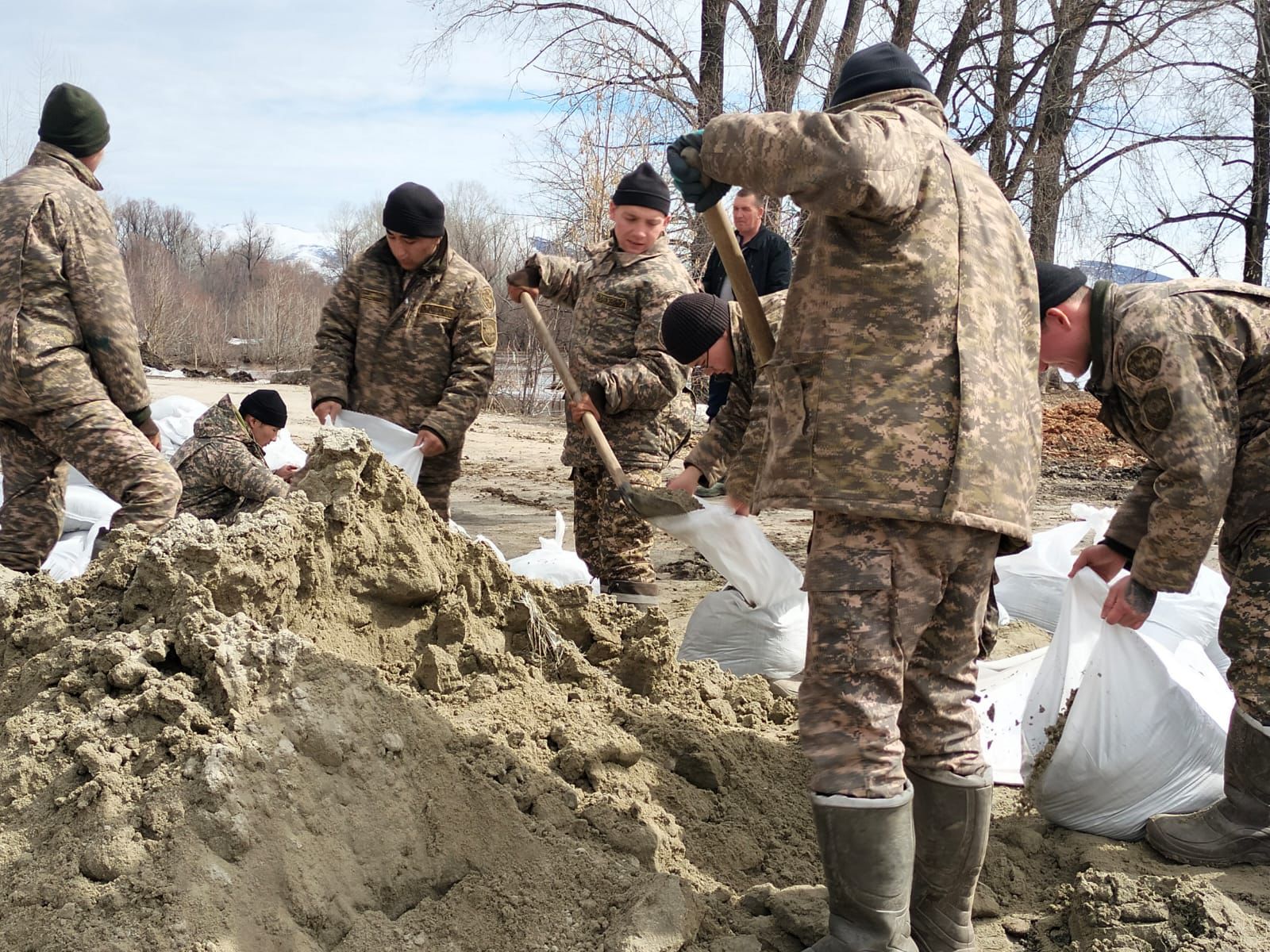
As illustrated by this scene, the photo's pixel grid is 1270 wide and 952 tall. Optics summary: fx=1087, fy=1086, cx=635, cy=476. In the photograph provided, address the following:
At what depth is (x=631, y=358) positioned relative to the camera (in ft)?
15.7

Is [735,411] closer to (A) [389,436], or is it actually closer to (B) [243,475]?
(A) [389,436]

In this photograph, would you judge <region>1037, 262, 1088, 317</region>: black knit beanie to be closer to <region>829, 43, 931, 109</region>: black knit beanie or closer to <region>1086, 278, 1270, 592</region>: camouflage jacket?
<region>1086, 278, 1270, 592</region>: camouflage jacket

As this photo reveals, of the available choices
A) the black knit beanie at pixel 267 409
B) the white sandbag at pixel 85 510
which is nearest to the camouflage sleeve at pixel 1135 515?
the black knit beanie at pixel 267 409

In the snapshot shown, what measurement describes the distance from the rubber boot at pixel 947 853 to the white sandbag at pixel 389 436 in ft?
9.06

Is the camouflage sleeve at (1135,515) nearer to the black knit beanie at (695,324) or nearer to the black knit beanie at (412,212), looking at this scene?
the black knit beanie at (695,324)

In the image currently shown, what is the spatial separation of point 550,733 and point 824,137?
1.60m

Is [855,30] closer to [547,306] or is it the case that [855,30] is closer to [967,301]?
[547,306]

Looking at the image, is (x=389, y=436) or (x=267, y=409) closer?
(x=389, y=436)

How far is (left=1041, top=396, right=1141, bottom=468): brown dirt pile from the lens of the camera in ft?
37.6

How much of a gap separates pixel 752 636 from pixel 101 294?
8.97 ft

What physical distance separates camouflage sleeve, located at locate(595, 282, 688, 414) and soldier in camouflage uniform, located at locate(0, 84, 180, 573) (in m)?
1.76

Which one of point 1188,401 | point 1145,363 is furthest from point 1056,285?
point 1188,401

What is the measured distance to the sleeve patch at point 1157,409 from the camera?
2471 millimetres

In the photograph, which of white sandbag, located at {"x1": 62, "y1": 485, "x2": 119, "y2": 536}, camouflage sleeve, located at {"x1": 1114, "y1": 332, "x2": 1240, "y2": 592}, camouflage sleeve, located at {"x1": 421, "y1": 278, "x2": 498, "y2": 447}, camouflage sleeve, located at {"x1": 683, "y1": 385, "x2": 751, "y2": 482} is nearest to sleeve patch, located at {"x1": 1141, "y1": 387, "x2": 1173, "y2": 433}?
camouflage sleeve, located at {"x1": 1114, "y1": 332, "x2": 1240, "y2": 592}
